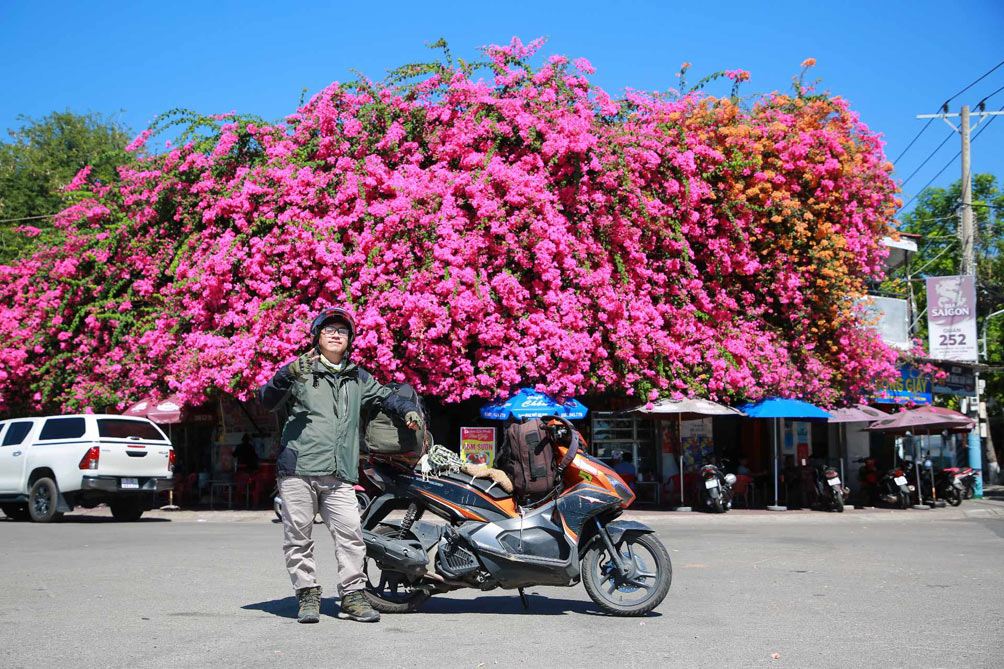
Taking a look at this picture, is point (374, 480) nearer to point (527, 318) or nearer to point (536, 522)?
point (536, 522)

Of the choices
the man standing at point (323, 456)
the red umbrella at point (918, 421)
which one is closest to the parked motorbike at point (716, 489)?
the red umbrella at point (918, 421)

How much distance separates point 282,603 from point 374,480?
3.97ft

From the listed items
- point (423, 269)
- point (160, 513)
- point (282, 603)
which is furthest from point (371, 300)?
Answer: point (282, 603)

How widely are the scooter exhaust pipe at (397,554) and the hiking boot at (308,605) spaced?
1.77ft

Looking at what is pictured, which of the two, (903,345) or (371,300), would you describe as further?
(903,345)

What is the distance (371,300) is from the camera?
2125cm

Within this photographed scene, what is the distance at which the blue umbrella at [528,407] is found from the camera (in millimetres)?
21312

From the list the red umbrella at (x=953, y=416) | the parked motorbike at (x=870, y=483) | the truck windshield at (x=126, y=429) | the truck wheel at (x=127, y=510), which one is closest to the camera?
the truck windshield at (x=126, y=429)

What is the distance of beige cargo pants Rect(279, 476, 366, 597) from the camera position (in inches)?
278

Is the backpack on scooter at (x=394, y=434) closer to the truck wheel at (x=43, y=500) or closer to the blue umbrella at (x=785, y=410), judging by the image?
the truck wheel at (x=43, y=500)

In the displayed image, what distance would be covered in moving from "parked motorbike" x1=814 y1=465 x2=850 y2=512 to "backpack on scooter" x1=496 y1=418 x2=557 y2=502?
1743 cm

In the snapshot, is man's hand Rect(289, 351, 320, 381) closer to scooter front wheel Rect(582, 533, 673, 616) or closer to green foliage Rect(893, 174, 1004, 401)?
scooter front wheel Rect(582, 533, 673, 616)

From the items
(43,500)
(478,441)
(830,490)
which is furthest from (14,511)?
(830,490)

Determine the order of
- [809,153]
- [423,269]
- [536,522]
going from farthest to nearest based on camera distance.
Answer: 1. [809,153]
2. [423,269]
3. [536,522]
